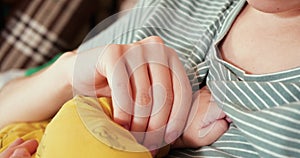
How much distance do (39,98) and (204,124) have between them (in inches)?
10.4

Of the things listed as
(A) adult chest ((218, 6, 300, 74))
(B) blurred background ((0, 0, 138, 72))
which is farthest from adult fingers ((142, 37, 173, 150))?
(B) blurred background ((0, 0, 138, 72))

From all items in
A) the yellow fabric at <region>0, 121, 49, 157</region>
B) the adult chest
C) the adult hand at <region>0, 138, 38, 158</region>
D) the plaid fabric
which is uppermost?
the adult chest

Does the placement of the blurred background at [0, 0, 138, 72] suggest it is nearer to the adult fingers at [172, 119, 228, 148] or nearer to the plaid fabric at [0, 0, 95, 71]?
the plaid fabric at [0, 0, 95, 71]

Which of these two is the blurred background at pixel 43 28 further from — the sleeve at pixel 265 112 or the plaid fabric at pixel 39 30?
the sleeve at pixel 265 112

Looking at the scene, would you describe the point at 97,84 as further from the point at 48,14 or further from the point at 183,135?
the point at 48,14

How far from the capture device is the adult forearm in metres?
0.67

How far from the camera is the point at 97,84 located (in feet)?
1.87

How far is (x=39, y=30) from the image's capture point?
59.7 inches

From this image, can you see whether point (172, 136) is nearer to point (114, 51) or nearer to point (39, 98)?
point (114, 51)

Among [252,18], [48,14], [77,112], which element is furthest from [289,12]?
[48,14]

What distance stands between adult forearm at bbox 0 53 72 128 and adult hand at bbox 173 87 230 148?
192 mm

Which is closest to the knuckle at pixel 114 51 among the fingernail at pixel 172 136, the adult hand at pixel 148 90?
the adult hand at pixel 148 90

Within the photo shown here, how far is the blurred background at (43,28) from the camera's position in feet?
4.92

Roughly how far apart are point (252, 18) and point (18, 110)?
1.16 ft
